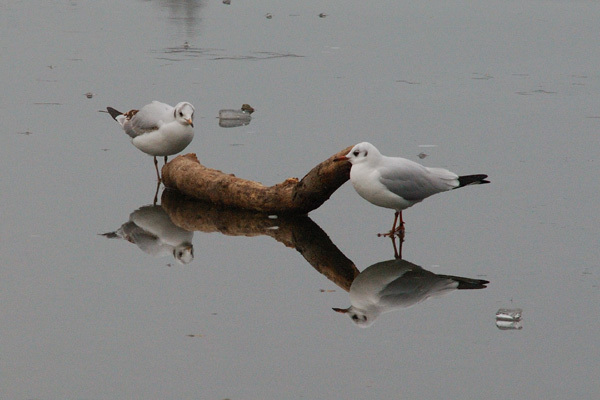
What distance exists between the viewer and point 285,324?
220 inches

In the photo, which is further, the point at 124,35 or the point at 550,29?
the point at 550,29

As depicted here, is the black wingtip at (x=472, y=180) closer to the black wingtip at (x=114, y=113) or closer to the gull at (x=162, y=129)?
the gull at (x=162, y=129)

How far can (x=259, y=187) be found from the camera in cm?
798

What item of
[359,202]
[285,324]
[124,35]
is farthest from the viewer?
[124,35]

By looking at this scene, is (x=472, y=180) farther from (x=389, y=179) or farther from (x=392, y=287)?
(x=392, y=287)

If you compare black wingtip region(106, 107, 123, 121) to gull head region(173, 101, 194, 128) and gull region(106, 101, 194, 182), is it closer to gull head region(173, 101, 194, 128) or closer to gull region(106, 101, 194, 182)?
gull region(106, 101, 194, 182)

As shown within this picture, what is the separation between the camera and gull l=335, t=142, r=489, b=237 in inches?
284

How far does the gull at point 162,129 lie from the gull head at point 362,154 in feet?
7.46

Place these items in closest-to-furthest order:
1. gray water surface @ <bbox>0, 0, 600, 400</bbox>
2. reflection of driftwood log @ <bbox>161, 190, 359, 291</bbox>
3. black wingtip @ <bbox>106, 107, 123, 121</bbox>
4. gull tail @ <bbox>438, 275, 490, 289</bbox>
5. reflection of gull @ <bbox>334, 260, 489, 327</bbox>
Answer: gray water surface @ <bbox>0, 0, 600, 400</bbox> → reflection of gull @ <bbox>334, 260, 489, 327</bbox> → gull tail @ <bbox>438, 275, 490, 289</bbox> → reflection of driftwood log @ <bbox>161, 190, 359, 291</bbox> → black wingtip @ <bbox>106, 107, 123, 121</bbox>

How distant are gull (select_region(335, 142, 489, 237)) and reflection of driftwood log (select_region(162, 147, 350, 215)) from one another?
259 millimetres

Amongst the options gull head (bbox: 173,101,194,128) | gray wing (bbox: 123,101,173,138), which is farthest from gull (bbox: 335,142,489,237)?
gray wing (bbox: 123,101,173,138)

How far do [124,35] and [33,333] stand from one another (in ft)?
43.2

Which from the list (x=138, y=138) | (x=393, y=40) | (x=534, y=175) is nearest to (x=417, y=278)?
(x=534, y=175)

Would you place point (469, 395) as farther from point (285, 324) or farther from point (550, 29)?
point (550, 29)
